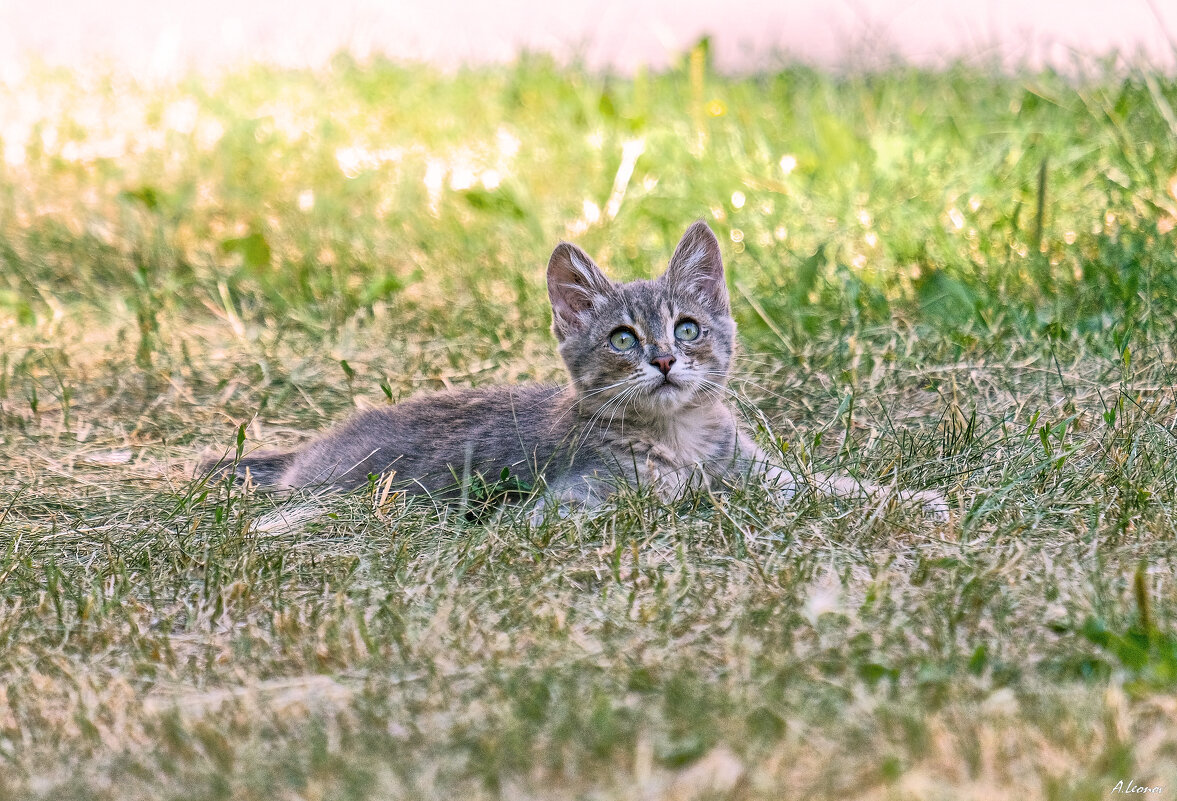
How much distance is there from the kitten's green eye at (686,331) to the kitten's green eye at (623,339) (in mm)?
127

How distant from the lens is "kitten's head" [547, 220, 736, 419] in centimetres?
355

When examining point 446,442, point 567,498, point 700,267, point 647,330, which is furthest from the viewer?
point 700,267

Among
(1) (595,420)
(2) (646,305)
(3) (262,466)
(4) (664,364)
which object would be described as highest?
(2) (646,305)

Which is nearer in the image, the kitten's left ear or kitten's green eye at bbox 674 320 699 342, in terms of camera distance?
kitten's green eye at bbox 674 320 699 342

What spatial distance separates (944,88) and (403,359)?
141 inches

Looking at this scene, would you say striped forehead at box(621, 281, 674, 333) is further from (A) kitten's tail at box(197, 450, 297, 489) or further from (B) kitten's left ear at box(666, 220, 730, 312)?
(A) kitten's tail at box(197, 450, 297, 489)

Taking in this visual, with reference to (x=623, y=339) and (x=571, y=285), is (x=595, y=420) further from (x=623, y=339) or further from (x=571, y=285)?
(x=571, y=285)

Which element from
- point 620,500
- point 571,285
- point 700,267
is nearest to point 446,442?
point 571,285

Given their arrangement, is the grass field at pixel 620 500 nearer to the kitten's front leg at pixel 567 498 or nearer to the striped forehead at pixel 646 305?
the kitten's front leg at pixel 567 498

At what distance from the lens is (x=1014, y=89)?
21.8ft
